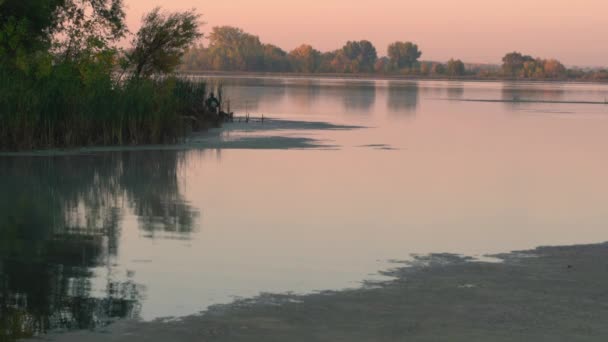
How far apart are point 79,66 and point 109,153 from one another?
601 centimetres

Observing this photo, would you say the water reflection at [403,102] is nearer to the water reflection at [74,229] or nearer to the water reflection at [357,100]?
the water reflection at [357,100]

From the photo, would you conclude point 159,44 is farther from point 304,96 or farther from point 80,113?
point 304,96

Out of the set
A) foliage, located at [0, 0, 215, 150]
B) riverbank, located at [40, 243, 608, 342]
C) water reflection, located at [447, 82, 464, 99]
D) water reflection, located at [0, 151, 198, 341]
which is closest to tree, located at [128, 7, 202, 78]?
foliage, located at [0, 0, 215, 150]

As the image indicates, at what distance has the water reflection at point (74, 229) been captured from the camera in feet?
→ 33.2

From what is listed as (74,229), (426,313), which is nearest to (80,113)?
(74,229)

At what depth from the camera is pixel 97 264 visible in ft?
41.6

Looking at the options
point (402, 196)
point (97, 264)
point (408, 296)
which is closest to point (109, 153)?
point (402, 196)

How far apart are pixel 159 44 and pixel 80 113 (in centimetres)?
1524

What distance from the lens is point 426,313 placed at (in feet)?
33.4

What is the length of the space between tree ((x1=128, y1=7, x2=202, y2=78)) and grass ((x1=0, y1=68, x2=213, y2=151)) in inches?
336

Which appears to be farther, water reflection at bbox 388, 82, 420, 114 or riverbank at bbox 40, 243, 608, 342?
water reflection at bbox 388, 82, 420, 114

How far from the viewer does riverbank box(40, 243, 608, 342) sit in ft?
30.4

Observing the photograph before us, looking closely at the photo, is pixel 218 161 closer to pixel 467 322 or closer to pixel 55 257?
pixel 55 257

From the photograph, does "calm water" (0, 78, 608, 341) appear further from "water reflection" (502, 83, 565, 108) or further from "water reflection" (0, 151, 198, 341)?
"water reflection" (502, 83, 565, 108)
